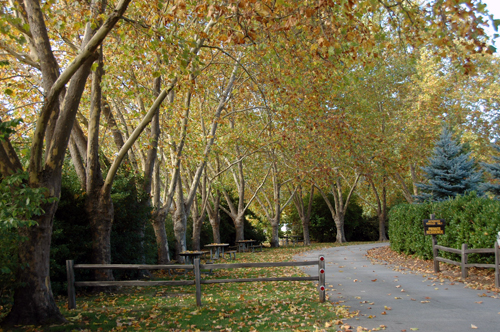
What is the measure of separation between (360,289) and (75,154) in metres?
8.37

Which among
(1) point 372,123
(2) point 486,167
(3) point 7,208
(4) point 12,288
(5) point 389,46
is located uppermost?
(1) point 372,123

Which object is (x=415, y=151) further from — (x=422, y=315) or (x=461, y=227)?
(x=422, y=315)

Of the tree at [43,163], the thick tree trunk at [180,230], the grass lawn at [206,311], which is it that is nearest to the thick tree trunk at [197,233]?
the thick tree trunk at [180,230]

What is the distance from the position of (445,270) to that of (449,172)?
684 centimetres

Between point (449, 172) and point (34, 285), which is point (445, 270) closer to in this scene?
point (449, 172)

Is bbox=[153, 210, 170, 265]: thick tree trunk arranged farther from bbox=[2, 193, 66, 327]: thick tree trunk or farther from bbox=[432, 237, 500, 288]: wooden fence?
bbox=[432, 237, 500, 288]: wooden fence

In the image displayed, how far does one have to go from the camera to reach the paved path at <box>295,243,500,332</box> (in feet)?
21.9

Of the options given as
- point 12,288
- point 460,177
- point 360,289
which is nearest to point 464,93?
point 460,177

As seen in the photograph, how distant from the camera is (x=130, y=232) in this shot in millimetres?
12969

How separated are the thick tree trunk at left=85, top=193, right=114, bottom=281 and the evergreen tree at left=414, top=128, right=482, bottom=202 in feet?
46.1

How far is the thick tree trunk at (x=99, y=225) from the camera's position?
34.6 ft

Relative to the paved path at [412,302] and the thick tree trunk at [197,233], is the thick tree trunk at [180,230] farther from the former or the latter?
the paved path at [412,302]

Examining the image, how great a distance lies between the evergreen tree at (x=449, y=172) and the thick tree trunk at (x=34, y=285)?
1594 cm

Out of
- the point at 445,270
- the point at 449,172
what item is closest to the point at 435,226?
the point at 445,270
